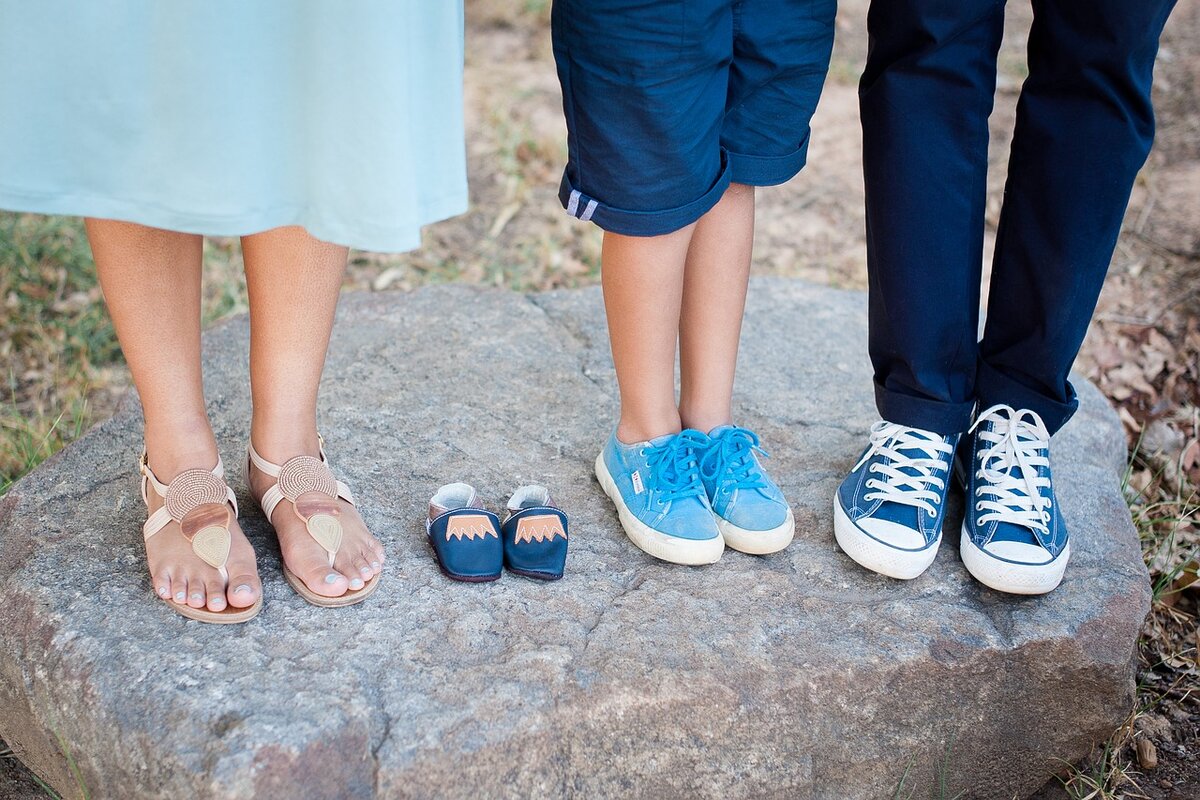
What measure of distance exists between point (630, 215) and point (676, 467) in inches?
16.7

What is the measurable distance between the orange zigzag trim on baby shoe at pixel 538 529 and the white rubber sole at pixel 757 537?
270 mm

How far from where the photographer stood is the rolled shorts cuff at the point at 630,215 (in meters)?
1.49

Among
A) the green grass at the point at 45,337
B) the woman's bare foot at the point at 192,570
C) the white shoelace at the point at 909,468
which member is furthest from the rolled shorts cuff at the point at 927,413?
the green grass at the point at 45,337

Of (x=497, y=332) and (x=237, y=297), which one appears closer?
(x=497, y=332)

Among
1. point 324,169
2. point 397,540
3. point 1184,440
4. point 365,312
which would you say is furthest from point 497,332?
point 1184,440

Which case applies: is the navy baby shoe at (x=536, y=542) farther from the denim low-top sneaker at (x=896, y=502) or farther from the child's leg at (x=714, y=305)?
the denim low-top sneaker at (x=896, y=502)

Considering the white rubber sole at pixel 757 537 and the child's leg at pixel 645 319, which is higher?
the child's leg at pixel 645 319

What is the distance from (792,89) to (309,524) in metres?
0.98

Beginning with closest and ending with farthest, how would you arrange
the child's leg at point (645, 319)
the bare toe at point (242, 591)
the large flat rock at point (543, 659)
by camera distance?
1. the large flat rock at point (543, 659)
2. the bare toe at point (242, 591)
3. the child's leg at point (645, 319)

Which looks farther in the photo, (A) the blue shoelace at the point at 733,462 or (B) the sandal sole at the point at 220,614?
(A) the blue shoelace at the point at 733,462

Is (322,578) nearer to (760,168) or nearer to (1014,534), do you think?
(760,168)

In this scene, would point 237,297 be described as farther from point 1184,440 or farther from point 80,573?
point 1184,440

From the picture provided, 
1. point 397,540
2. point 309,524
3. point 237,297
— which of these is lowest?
point 237,297

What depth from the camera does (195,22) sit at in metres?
1.20
